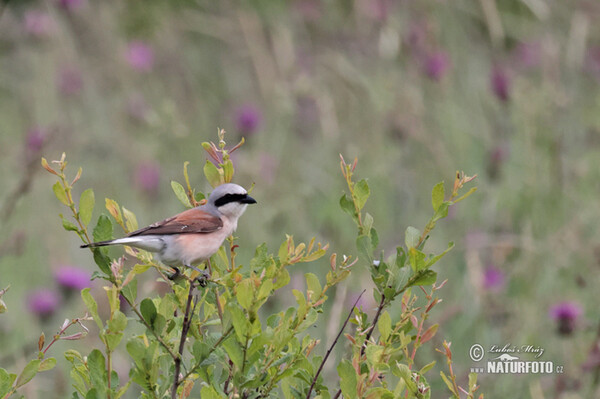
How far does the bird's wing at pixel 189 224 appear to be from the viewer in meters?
2.19

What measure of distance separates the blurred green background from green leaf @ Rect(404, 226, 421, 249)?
3.67 feet

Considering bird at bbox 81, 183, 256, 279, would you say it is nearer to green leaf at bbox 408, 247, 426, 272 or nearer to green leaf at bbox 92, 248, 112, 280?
green leaf at bbox 92, 248, 112, 280

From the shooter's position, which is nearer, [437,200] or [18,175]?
[437,200]

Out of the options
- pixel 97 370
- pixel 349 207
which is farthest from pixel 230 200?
pixel 97 370

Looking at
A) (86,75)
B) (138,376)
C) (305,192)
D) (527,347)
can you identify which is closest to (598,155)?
(305,192)

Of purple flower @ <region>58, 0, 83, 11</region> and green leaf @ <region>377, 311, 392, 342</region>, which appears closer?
green leaf @ <region>377, 311, 392, 342</region>

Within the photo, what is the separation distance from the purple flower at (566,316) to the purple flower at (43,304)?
2231mm

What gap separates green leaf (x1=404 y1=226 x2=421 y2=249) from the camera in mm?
1728

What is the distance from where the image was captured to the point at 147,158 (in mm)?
5816

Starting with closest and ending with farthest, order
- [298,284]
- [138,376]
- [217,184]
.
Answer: [138,376] → [217,184] → [298,284]

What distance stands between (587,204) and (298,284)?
67.2 inches

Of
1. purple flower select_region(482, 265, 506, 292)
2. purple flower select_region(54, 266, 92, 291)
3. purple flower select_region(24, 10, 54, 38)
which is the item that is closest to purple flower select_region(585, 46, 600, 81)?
purple flower select_region(482, 265, 506, 292)

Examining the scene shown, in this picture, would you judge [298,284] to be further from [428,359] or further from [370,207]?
[370,207]

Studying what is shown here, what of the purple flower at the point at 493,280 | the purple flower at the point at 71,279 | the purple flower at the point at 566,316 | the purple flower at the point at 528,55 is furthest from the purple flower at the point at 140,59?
the purple flower at the point at 566,316
